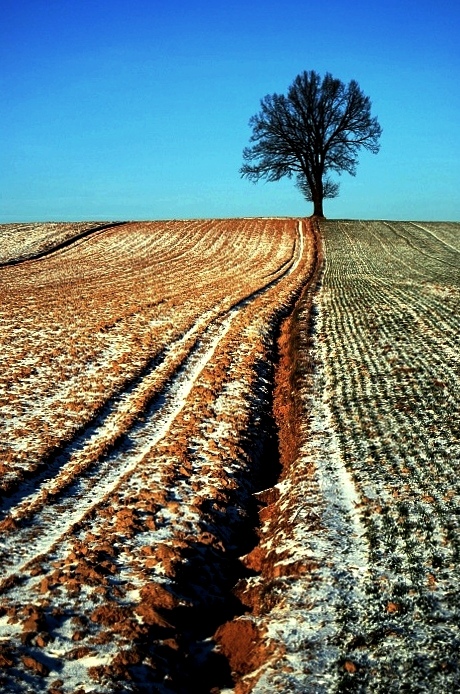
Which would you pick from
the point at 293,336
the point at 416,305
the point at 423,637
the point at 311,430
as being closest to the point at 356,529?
the point at 423,637

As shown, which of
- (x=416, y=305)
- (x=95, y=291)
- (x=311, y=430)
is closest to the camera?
(x=311, y=430)

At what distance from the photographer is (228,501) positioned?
Answer: 935 cm

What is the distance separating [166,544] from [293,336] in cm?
1178

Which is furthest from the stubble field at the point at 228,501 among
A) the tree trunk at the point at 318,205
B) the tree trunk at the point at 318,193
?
the tree trunk at the point at 318,205

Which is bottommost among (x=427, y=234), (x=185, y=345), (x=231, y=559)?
(x=231, y=559)

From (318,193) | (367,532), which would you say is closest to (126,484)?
(367,532)

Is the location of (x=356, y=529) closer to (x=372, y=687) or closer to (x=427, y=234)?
(x=372, y=687)

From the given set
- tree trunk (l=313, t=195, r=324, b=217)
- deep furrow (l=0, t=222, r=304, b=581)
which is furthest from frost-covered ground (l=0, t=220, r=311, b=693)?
tree trunk (l=313, t=195, r=324, b=217)

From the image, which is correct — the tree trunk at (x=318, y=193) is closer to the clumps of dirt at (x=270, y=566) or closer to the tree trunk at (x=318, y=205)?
the tree trunk at (x=318, y=205)

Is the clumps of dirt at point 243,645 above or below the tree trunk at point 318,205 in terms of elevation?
below

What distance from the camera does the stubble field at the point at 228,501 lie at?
19.6ft

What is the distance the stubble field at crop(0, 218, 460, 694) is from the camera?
19.6 feet

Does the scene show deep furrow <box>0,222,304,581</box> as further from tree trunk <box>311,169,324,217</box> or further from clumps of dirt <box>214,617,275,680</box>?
tree trunk <box>311,169,324,217</box>

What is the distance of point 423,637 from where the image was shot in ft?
19.5
